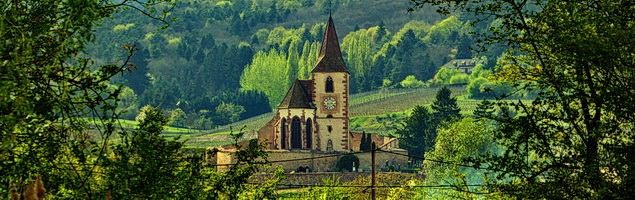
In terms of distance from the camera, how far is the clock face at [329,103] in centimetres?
7881

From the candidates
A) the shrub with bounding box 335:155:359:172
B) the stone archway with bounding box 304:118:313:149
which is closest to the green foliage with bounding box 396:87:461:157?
the stone archway with bounding box 304:118:313:149

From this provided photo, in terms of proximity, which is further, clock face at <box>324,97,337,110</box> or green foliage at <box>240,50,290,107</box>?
green foliage at <box>240,50,290,107</box>

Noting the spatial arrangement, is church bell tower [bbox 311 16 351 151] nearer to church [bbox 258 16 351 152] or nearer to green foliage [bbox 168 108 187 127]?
church [bbox 258 16 351 152]

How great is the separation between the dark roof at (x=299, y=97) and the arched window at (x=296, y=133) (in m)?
0.89

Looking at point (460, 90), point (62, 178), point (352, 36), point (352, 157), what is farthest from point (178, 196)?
point (352, 36)

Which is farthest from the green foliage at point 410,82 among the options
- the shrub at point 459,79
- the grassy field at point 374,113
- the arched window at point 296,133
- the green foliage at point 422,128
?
the arched window at point 296,133

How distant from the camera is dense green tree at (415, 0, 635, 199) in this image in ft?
43.1

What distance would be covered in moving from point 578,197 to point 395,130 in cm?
8595

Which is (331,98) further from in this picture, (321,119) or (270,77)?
(270,77)

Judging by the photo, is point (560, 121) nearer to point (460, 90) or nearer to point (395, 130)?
point (395, 130)

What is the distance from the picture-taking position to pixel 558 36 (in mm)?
13766

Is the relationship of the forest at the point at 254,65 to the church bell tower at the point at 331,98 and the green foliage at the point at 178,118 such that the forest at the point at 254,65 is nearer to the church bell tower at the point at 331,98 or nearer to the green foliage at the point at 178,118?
the green foliage at the point at 178,118

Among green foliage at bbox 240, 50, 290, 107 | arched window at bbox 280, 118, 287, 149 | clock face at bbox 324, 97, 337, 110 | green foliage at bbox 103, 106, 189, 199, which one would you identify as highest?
green foliage at bbox 240, 50, 290, 107

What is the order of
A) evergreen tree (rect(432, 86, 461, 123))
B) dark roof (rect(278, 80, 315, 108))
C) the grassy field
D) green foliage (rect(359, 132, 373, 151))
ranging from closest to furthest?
dark roof (rect(278, 80, 315, 108)) → green foliage (rect(359, 132, 373, 151)) → evergreen tree (rect(432, 86, 461, 123)) → the grassy field
